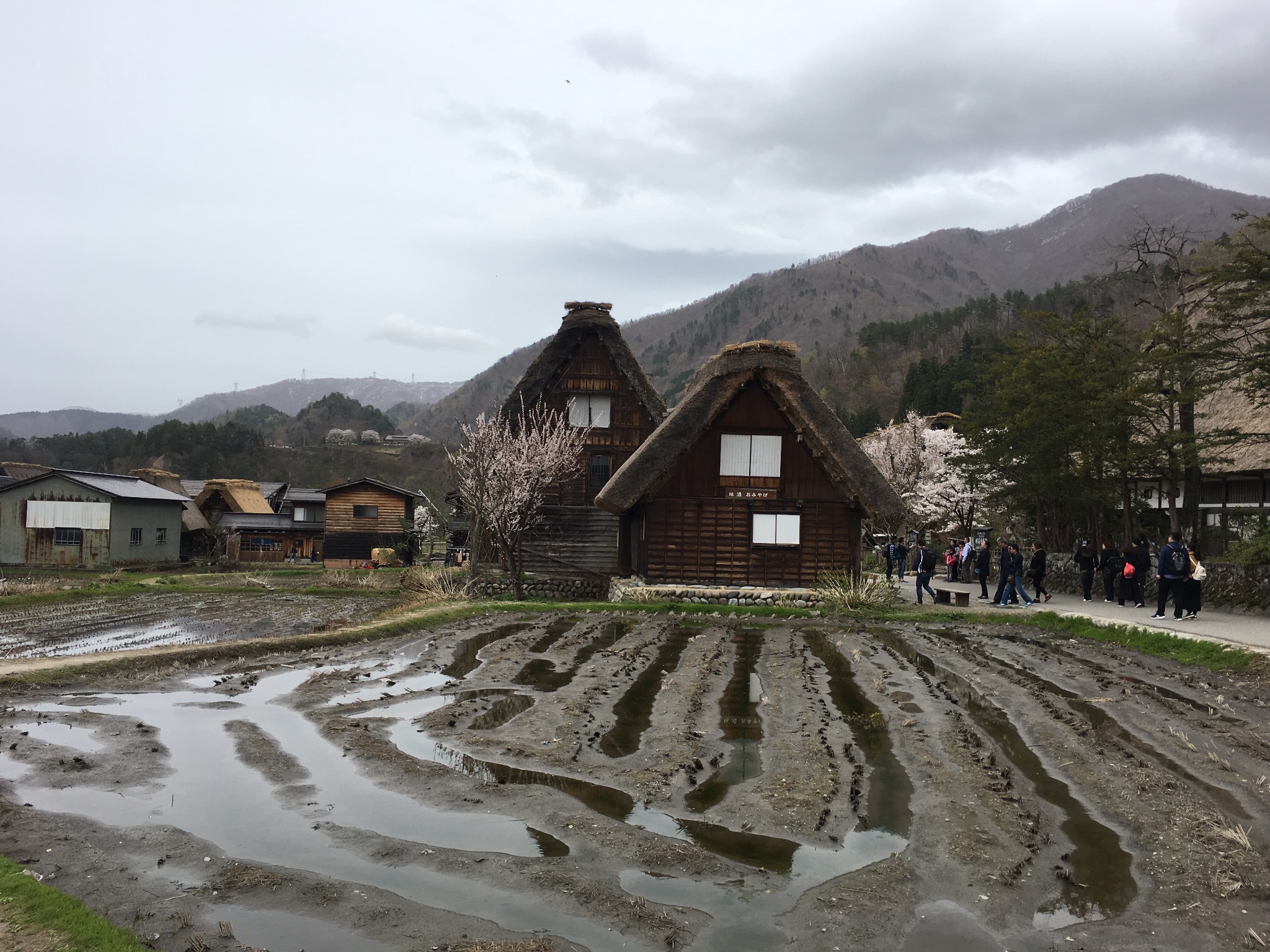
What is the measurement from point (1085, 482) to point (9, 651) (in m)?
26.0

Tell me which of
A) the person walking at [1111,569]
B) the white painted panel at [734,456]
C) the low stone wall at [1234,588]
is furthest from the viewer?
the white painted panel at [734,456]

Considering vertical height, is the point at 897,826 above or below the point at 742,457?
below

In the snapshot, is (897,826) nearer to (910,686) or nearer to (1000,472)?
(910,686)

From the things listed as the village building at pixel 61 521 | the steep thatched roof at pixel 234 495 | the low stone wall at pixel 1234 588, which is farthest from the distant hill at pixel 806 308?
the low stone wall at pixel 1234 588

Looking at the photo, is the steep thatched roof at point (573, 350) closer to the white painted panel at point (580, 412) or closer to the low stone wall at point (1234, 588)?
the white painted panel at point (580, 412)

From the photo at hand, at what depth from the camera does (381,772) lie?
7.38 metres

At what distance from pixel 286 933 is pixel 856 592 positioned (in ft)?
56.8

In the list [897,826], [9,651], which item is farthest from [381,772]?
[9,651]

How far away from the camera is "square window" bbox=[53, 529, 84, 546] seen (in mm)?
40875

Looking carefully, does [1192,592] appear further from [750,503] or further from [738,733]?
[738,733]

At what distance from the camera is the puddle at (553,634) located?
14.2m

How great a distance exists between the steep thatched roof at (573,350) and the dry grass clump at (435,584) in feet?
24.8

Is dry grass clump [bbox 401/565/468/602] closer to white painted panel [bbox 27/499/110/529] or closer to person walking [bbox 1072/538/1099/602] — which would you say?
person walking [bbox 1072/538/1099/602]

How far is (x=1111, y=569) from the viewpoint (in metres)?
21.0
